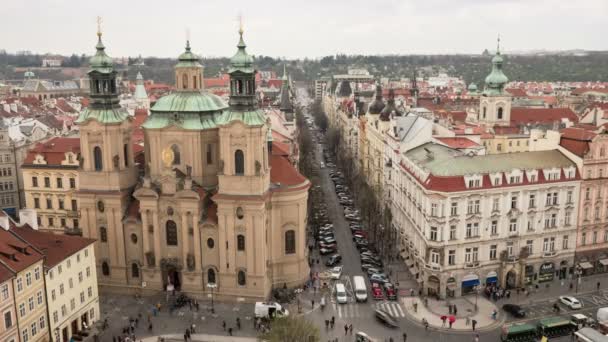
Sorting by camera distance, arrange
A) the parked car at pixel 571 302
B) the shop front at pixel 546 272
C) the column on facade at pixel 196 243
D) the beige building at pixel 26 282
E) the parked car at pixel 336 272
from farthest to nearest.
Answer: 1. the parked car at pixel 336 272
2. the shop front at pixel 546 272
3. the column on facade at pixel 196 243
4. the parked car at pixel 571 302
5. the beige building at pixel 26 282

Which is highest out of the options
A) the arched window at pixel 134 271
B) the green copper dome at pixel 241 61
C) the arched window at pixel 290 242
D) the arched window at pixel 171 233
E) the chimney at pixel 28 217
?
the green copper dome at pixel 241 61

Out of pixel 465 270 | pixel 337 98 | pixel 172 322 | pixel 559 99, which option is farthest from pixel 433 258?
pixel 559 99

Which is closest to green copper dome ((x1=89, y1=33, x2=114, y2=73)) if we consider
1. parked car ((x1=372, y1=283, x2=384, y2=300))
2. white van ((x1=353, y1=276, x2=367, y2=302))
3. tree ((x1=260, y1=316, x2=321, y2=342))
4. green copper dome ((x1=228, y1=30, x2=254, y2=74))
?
green copper dome ((x1=228, y1=30, x2=254, y2=74))

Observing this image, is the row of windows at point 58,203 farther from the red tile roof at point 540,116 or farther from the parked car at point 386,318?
the red tile roof at point 540,116

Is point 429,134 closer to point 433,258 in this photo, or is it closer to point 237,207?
point 433,258

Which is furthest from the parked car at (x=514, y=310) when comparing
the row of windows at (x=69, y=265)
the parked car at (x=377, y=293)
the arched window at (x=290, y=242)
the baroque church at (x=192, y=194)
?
the row of windows at (x=69, y=265)

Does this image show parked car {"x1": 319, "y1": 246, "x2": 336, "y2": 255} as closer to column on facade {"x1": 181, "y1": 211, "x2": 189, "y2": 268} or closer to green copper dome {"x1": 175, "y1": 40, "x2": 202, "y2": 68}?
column on facade {"x1": 181, "y1": 211, "x2": 189, "y2": 268}

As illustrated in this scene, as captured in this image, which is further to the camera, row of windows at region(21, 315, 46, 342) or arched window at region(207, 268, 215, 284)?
arched window at region(207, 268, 215, 284)
